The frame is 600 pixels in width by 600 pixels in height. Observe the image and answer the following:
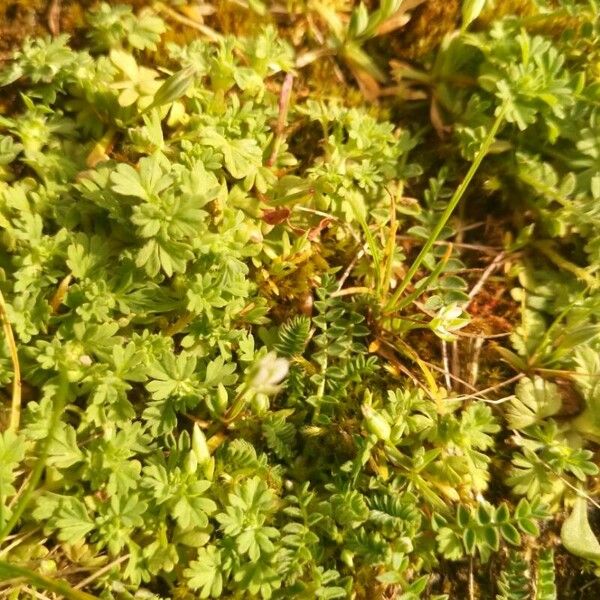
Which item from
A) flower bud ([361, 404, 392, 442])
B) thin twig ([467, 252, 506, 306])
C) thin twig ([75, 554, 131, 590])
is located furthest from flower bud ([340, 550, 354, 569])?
thin twig ([467, 252, 506, 306])

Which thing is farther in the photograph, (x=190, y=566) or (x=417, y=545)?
(x=417, y=545)

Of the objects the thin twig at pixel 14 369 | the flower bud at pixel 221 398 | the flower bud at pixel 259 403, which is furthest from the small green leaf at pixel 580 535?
the thin twig at pixel 14 369

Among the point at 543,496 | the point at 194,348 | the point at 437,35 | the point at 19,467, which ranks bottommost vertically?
the point at 543,496

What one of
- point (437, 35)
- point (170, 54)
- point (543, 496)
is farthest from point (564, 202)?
point (170, 54)

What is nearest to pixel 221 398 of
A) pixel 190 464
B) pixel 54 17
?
pixel 190 464

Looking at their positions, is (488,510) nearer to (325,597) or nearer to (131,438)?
(325,597)

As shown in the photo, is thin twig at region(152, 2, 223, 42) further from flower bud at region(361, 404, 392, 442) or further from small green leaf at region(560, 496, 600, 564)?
small green leaf at region(560, 496, 600, 564)
